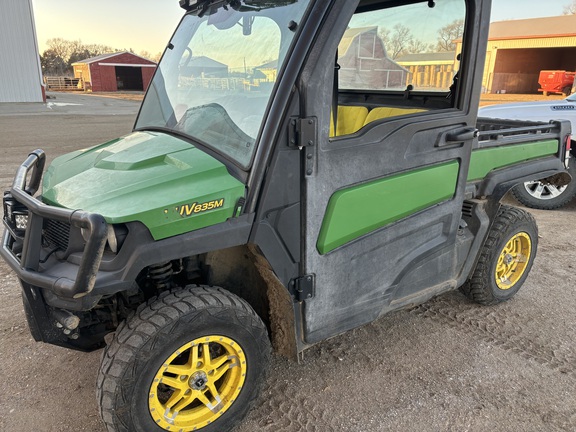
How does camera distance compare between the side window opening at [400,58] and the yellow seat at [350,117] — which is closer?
the side window opening at [400,58]

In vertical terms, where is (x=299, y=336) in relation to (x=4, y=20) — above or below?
below

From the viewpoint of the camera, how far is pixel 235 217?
2141 mm

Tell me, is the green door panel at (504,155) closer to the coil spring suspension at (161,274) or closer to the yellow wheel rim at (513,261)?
the yellow wheel rim at (513,261)

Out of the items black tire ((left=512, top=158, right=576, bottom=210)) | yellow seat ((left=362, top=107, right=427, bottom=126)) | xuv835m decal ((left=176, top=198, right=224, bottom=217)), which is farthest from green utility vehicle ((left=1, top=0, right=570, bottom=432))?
black tire ((left=512, top=158, right=576, bottom=210))

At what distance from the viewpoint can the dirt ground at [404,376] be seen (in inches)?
99.9

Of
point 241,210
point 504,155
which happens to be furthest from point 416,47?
point 241,210

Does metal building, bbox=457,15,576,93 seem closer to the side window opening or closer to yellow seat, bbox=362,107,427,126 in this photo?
the side window opening

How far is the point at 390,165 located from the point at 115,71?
5099cm

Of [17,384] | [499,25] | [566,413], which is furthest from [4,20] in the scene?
[499,25]

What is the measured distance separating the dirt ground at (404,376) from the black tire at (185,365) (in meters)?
0.27

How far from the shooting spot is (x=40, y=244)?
6.61ft

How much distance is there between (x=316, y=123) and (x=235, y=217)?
563 mm

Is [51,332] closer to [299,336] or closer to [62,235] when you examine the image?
[62,235]

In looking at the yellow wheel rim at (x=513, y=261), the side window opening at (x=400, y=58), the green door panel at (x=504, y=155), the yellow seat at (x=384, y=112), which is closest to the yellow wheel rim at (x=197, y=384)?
the side window opening at (x=400, y=58)
